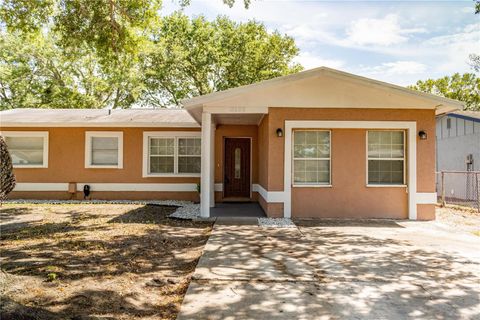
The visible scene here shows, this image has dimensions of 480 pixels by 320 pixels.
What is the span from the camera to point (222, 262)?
16.0ft

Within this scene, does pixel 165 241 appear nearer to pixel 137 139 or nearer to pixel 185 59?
pixel 137 139

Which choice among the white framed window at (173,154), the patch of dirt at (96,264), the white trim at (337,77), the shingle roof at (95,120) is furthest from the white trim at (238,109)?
the white framed window at (173,154)

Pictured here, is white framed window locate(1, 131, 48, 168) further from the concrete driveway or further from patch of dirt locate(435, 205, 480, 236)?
patch of dirt locate(435, 205, 480, 236)

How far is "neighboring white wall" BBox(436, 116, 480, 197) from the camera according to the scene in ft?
45.9

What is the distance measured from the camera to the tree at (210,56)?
23694 mm

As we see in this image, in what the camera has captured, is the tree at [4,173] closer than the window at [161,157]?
Yes

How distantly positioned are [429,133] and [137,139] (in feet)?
32.3

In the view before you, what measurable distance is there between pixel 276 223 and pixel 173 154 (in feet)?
19.3

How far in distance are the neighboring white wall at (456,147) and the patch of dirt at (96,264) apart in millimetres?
12357

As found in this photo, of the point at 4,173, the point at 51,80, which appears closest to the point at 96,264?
the point at 4,173

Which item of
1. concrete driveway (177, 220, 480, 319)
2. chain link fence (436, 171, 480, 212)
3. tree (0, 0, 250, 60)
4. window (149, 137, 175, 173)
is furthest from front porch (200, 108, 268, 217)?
chain link fence (436, 171, 480, 212)

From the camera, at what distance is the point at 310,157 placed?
8609mm

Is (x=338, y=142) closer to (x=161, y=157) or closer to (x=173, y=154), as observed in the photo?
(x=173, y=154)

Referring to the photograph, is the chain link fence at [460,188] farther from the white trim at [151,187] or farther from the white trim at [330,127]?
the white trim at [151,187]
